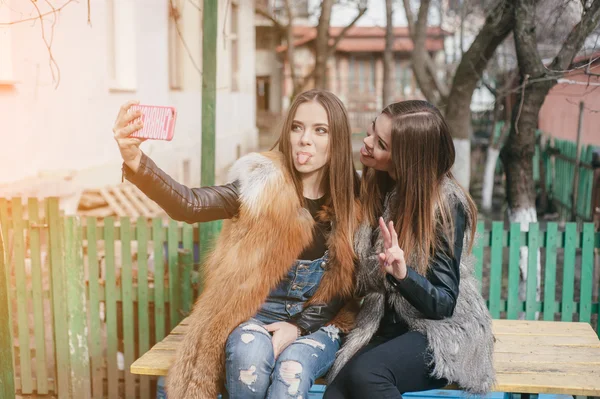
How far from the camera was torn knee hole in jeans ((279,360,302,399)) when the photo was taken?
2773 millimetres

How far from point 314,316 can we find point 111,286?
1946 millimetres

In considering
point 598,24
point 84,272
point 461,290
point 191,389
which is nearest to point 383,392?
point 461,290

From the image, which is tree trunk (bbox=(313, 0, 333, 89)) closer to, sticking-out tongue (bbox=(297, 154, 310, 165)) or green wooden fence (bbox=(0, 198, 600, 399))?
green wooden fence (bbox=(0, 198, 600, 399))

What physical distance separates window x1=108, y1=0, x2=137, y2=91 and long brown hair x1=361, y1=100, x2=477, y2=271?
6336 millimetres

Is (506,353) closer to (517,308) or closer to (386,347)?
(386,347)

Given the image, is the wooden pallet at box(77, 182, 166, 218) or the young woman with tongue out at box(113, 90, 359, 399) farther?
the wooden pallet at box(77, 182, 166, 218)

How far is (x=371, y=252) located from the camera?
124 inches

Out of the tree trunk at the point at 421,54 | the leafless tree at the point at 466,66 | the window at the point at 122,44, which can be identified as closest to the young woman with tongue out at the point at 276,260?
the leafless tree at the point at 466,66

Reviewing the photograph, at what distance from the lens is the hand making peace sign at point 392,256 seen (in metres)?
2.66

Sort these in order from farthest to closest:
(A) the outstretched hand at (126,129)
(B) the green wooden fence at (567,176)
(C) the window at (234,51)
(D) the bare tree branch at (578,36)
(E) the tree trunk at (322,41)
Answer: (C) the window at (234,51)
(E) the tree trunk at (322,41)
(B) the green wooden fence at (567,176)
(D) the bare tree branch at (578,36)
(A) the outstretched hand at (126,129)

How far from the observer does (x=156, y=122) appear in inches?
107

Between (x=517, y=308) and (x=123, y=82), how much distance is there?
20.7 feet

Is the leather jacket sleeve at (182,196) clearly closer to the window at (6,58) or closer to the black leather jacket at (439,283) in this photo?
the black leather jacket at (439,283)

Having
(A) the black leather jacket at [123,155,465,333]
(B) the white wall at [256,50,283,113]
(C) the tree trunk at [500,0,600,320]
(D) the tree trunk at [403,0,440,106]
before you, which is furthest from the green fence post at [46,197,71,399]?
(B) the white wall at [256,50,283,113]
